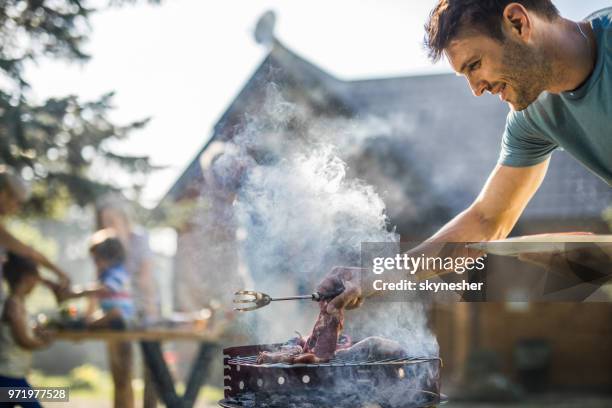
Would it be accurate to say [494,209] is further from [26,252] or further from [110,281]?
[26,252]

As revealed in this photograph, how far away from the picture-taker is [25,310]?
4.39 metres

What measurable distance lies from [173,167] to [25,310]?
4.53 feet

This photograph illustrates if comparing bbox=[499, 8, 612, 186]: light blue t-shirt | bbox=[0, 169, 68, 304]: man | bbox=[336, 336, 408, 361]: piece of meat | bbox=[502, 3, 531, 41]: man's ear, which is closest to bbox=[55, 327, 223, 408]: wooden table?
bbox=[0, 169, 68, 304]: man

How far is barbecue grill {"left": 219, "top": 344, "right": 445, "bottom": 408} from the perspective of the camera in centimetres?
248

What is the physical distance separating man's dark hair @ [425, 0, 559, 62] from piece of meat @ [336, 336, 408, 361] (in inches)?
46.0

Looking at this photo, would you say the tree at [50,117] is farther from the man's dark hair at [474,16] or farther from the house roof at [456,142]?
the man's dark hair at [474,16]

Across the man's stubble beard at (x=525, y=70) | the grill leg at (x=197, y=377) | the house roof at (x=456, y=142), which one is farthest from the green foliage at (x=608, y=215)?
the man's stubble beard at (x=525, y=70)

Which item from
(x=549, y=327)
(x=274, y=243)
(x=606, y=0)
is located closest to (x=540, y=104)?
(x=606, y=0)

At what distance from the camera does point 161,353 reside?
4012 mm

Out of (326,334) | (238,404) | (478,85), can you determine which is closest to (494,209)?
(478,85)

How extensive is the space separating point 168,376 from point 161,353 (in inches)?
7.6

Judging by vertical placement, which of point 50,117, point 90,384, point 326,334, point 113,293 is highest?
point 50,117

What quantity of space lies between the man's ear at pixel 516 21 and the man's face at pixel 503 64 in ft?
0.09

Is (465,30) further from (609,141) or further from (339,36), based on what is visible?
(339,36)
